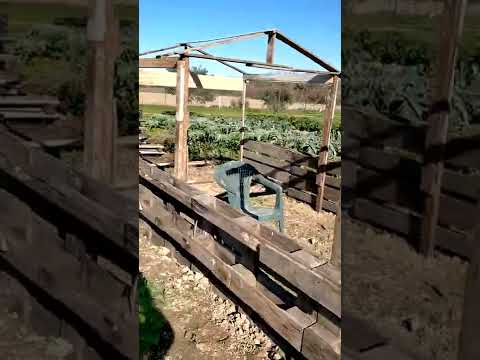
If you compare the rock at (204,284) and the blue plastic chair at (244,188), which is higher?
the blue plastic chair at (244,188)

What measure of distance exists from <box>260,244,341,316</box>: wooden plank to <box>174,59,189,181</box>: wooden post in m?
3.26

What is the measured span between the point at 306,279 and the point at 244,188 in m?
2.74

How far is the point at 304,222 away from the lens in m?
6.18

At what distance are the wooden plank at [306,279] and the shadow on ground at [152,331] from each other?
992 mm

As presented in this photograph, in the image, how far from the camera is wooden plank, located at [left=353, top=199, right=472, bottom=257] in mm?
1044

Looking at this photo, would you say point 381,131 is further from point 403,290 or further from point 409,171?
point 403,290

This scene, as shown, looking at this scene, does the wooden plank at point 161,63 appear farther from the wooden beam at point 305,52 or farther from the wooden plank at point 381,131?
the wooden plank at point 381,131

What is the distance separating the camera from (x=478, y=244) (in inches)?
40.0

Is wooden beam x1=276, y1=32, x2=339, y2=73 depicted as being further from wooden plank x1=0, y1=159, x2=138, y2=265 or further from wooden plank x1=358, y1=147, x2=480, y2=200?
wooden plank x1=0, y1=159, x2=138, y2=265

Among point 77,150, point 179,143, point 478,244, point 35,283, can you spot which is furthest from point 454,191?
point 179,143

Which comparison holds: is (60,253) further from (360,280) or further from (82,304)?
(360,280)

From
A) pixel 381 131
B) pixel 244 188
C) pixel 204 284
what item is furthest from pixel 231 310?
pixel 381 131

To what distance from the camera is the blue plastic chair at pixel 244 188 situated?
16.2 ft

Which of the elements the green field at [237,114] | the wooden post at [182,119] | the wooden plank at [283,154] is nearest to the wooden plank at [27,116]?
the wooden post at [182,119]
